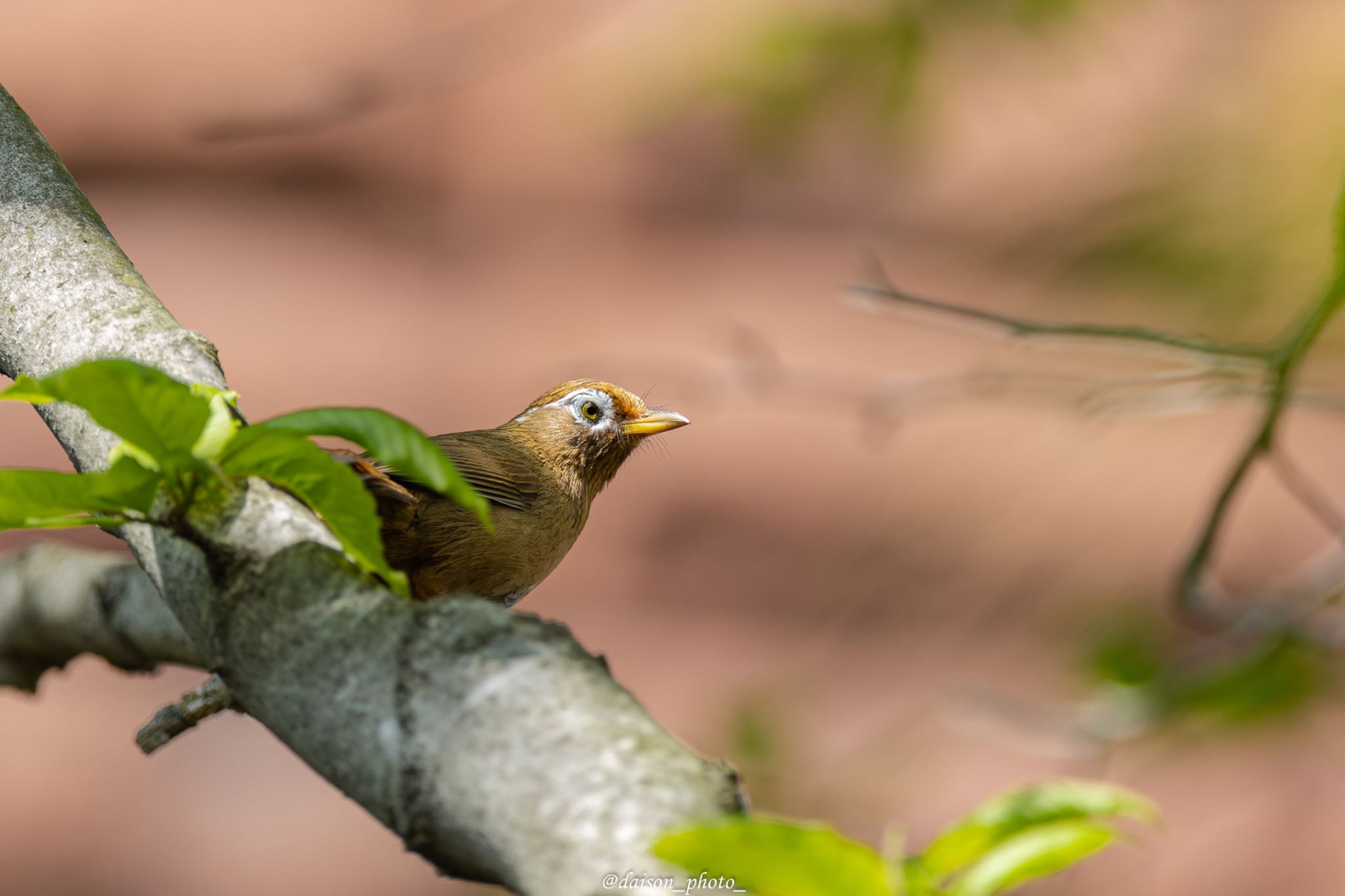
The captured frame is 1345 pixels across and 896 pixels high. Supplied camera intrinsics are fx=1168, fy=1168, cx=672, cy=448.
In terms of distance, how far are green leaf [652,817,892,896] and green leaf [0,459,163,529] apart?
0.49 metres

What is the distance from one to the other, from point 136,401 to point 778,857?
0.55 meters

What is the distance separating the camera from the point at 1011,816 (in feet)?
2.56

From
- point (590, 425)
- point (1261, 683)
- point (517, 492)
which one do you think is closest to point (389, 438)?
point (517, 492)

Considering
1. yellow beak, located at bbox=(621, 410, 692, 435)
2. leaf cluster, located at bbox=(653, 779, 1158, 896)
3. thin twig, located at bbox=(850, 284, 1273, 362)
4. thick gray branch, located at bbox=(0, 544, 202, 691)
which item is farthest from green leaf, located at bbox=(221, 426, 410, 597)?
yellow beak, located at bbox=(621, 410, 692, 435)

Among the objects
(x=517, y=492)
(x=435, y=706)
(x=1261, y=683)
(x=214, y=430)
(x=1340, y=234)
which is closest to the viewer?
(x=435, y=706)

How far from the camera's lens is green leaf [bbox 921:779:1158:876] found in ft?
2.53

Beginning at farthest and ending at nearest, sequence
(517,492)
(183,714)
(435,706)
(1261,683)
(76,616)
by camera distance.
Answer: (1261,683)
(517,492)
(76,616)
(183,714)
(435,706)

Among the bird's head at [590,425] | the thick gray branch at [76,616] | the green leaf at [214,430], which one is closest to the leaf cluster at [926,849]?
the green leaf at [214,430]

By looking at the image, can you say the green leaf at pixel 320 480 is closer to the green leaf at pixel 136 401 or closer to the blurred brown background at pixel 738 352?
the green leaf at pixel 136 401

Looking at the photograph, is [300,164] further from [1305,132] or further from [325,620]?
[325,620]

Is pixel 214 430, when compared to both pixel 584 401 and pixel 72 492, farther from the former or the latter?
pixel 584 401

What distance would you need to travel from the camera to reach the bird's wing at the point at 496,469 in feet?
6.25

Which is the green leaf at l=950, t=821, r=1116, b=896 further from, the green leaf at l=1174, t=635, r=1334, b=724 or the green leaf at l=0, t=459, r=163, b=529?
the green leaf at l=1174, t=635, r=1334, b=724

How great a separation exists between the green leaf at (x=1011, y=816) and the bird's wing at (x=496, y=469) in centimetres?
118
